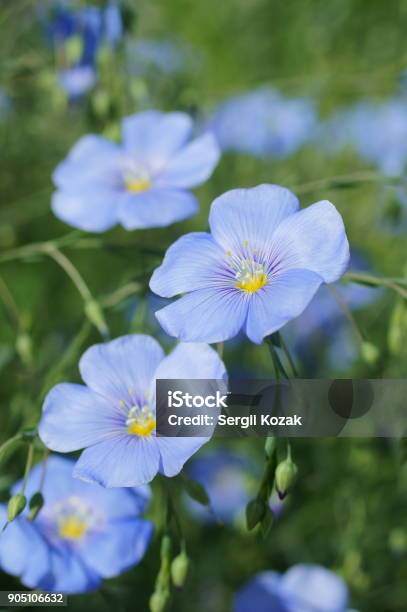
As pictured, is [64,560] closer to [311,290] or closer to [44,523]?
[44,523]

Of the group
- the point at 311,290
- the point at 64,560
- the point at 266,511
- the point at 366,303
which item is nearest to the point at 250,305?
the point at 311,290

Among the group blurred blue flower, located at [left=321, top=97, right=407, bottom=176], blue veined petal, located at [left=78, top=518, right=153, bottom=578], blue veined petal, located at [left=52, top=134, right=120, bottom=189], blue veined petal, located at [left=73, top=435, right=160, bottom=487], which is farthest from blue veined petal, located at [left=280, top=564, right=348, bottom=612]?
blurred blue flower, located at [left=321, top=97, right=407, bottom=176]

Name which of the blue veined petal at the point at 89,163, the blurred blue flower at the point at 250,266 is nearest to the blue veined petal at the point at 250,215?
the blurred blue flower at the point at 250,266

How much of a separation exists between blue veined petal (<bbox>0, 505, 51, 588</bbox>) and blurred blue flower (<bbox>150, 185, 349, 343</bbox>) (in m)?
0.56

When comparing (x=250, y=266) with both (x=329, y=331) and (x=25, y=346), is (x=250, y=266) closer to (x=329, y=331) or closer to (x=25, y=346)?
(x=25, y=346)

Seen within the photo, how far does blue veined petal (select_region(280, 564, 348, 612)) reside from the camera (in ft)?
6.54

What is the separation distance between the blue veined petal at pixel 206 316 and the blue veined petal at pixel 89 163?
2.38 feet

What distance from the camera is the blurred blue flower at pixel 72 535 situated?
1.57 m

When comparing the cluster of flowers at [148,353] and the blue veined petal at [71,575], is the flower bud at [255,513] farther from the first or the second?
the blue veined petal at [71,575]

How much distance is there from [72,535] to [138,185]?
32.1 inches

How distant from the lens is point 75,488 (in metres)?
1.85

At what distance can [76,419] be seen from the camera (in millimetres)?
1411

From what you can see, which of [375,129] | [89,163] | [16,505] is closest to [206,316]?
[16,505]

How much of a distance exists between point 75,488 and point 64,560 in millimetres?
229
